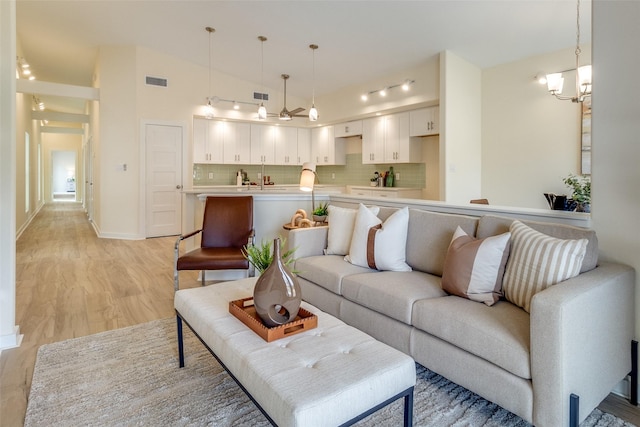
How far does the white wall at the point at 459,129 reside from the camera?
5.19 metres

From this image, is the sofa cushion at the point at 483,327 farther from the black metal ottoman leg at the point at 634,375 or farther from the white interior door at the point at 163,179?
the white interior door at the point at 163,179

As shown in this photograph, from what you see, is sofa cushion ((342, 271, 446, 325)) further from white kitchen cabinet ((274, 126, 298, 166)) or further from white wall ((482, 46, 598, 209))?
white kitchen cabinet ((274, 126, 298, 166))

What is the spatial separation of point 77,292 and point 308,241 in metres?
2.44

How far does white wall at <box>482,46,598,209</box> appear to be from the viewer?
469 cm

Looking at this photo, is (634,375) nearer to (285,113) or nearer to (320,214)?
(320,214)

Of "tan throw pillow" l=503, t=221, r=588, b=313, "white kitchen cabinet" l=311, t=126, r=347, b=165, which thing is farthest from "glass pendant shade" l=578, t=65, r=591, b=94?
"white kitchen cabinet" l=311, t=126, r=347, b=165

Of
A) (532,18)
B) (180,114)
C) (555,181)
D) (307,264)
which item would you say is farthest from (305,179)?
(180,114)

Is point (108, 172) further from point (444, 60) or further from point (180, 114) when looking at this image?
→ point (444, 60)

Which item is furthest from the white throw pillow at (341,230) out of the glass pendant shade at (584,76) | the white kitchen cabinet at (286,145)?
the white kitchen cabinet at (286,145)

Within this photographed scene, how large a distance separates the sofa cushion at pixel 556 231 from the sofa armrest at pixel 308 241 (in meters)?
1.34

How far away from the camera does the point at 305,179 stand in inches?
150

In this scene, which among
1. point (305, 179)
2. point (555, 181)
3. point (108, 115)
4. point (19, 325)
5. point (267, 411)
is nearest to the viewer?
point (267, 411)

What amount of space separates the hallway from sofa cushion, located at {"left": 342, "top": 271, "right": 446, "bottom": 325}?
65.7 inches

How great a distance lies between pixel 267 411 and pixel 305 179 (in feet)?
9.07
